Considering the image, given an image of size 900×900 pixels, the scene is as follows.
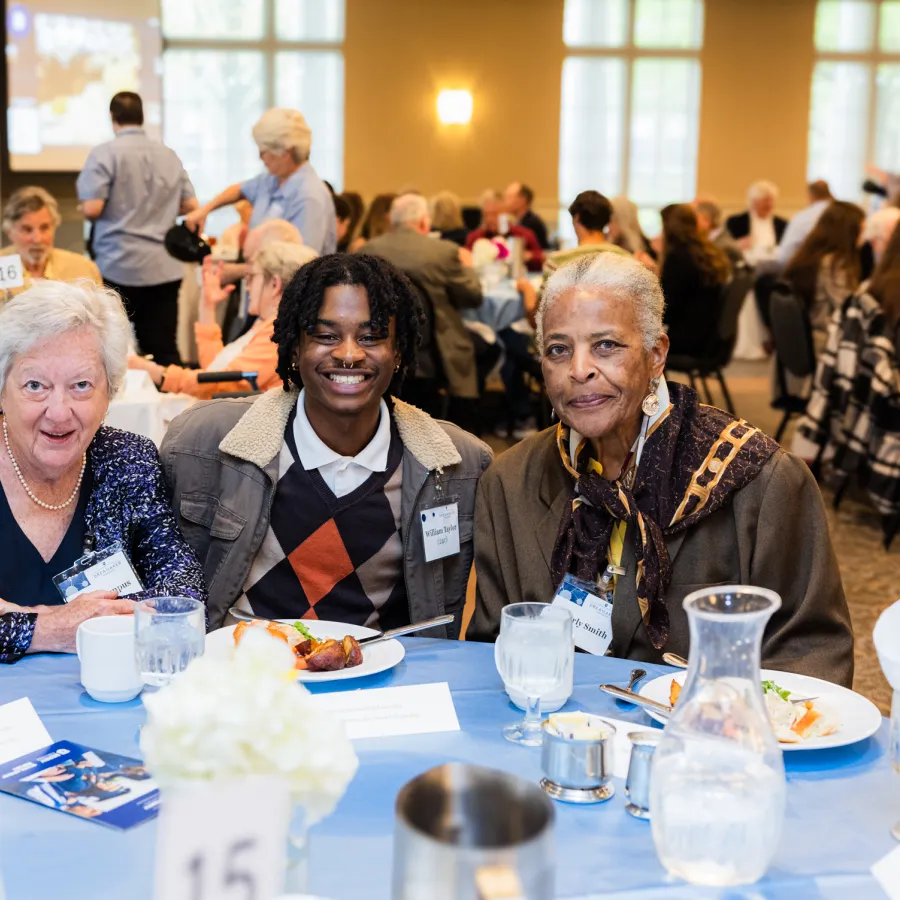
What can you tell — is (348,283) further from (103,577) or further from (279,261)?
(279,261)

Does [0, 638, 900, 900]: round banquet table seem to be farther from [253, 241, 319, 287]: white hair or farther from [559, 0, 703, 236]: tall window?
[559, 0, 703, 236]: tall window

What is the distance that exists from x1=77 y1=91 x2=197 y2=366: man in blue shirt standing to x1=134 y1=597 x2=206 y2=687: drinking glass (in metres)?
5.09

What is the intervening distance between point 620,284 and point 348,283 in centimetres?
58

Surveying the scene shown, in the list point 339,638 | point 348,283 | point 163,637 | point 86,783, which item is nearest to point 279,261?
point 348,283

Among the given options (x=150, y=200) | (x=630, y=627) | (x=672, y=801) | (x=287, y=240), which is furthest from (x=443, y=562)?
(x=150, y=200)

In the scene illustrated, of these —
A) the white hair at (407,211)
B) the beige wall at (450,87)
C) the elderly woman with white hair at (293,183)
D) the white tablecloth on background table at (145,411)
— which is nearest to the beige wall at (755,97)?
the beige wall at (450,87)

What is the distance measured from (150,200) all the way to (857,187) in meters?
10.1

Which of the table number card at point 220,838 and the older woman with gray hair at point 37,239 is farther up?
the older woman with gray hair at point 37,239

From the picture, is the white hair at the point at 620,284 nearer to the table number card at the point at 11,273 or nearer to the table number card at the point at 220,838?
the table number card at the point at 220,838

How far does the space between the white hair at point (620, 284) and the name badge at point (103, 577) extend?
0.87m

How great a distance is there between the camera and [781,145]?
45.5 feet

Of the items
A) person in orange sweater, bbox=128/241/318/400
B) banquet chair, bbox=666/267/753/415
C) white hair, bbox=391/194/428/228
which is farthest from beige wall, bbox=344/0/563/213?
person in orange sweater, bbox=128/241/318/400

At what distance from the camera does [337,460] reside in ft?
8.03

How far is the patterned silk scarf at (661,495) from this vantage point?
208 cm
